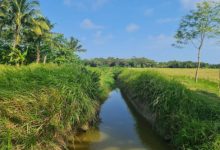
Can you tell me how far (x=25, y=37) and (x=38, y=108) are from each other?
1234 inches

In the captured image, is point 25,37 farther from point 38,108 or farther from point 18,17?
point 38,108

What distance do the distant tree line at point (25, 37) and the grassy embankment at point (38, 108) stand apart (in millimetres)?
23785

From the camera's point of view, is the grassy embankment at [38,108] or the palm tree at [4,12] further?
the palm tree at [4,12]

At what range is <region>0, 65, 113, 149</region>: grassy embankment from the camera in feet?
20.1

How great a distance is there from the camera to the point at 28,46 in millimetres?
37812

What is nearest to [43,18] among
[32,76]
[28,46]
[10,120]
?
[28,46]

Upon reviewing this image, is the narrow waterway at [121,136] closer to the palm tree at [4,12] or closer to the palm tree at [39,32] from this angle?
the palm tree at [39,32]

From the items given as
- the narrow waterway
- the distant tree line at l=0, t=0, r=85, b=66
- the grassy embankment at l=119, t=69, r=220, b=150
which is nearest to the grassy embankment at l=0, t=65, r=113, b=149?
the narrow waterway

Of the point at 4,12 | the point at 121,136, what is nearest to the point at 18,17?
the point at 4,12

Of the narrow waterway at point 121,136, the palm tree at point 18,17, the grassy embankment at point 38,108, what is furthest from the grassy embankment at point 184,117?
the palm tree at point 18,17

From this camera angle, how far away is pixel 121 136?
10.7 meters

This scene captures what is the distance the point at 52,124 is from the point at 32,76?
6.66ft

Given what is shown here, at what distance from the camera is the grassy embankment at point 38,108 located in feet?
20.1

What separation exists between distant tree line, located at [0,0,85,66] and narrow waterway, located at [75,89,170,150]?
20.7m
